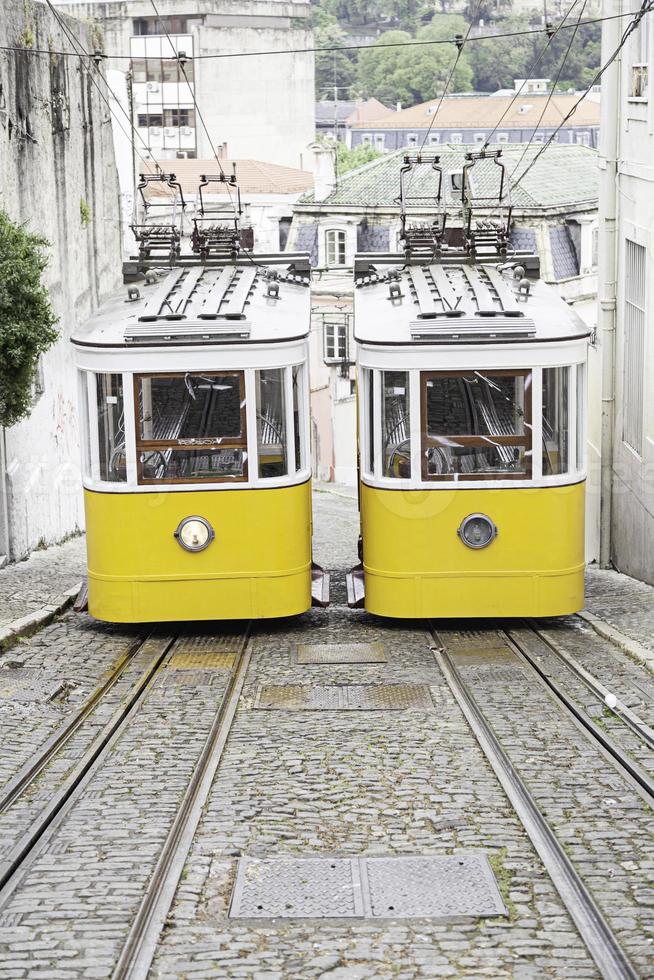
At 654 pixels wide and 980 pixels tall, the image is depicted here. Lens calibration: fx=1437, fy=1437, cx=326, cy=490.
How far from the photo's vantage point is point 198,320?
1155cm

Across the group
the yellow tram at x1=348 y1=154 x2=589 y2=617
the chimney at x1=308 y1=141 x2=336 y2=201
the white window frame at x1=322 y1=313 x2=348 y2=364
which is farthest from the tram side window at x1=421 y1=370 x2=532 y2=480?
the chimney at x1=308 y1=141 x2=336 y2=201

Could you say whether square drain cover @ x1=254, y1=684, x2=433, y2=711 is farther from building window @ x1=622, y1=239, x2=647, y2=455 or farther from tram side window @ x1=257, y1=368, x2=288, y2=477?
building window @ x1=622, y1=239, x2=647, y2=455

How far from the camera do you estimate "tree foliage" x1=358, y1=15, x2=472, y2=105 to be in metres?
107

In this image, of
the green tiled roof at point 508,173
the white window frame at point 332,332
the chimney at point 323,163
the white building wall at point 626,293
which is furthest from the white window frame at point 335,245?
the white building wall at point 626,293

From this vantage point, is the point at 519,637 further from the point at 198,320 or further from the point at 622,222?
the point at 622,222

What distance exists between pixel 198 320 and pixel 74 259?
10.1 m

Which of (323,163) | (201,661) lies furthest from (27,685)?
(323,163)

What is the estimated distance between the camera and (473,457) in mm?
11641

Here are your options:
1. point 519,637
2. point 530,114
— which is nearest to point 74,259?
point 519,637

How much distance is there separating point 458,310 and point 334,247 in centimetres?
3419

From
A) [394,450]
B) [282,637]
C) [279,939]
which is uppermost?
[394,450]

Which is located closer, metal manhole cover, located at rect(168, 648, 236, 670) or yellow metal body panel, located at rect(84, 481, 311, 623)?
metal manhole cover, located at rect(168, 648, 236, 670)

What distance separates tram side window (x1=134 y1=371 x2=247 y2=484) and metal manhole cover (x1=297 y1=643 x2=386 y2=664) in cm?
151

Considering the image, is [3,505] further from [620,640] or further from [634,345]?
[620,640]
